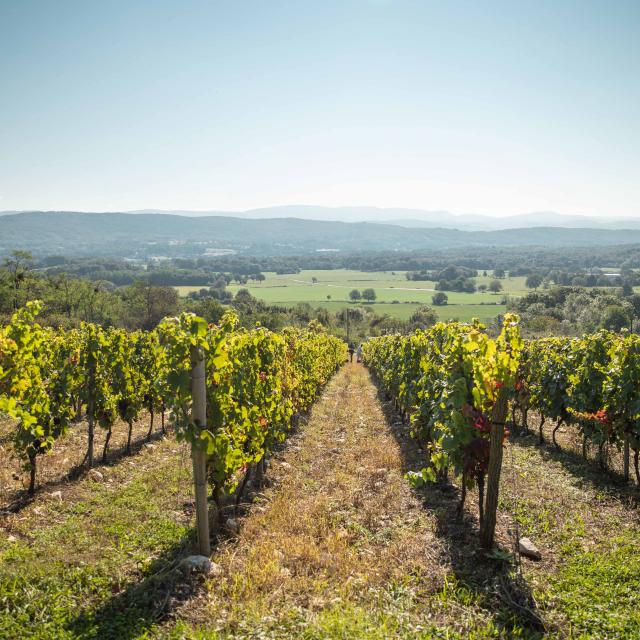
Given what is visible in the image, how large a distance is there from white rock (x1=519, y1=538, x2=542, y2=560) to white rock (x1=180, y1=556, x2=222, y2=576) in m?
4.09

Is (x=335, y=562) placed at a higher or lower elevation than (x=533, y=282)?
higher

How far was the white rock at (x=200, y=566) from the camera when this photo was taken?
6324mm

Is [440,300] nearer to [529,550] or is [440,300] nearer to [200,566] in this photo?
[529,550]

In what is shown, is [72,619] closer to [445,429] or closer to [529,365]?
[445,429]

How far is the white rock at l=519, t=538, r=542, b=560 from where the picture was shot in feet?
22.4

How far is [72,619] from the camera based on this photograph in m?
5.34

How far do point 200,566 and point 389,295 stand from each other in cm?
13950

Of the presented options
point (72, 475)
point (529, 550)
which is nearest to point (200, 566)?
point (529, 550)

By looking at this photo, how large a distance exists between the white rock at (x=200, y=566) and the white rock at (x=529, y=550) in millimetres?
4092

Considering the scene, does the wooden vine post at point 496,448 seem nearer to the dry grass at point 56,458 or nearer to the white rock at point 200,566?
the white rock at point 200,566

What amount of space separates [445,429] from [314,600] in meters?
3.09

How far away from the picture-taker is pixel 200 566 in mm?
6379

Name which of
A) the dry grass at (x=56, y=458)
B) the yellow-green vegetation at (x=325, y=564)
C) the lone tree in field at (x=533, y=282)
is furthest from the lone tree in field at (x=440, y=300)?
the yellow-green vegetation at (x=325, y=564)

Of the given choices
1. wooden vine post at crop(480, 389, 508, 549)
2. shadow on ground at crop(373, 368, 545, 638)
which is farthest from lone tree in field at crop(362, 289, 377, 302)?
wooden vine post at crop(480, 389, 508, 549)
